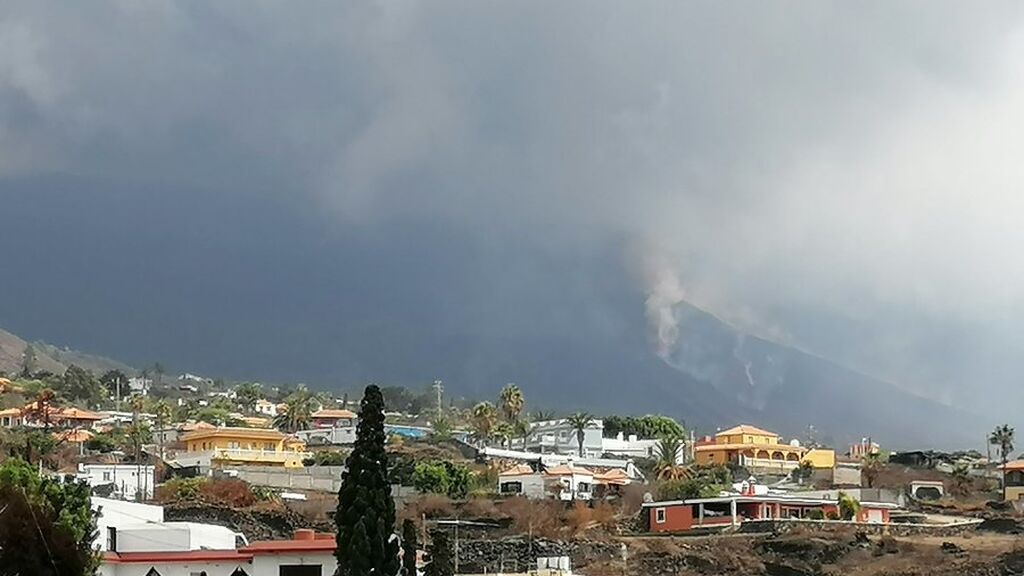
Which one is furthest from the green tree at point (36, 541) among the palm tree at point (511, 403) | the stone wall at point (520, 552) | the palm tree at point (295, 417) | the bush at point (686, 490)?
the palm tree at point (295, 417)

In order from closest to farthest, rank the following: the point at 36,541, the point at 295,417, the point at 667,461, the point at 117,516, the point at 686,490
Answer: the point at 36,541, the point at 117,516, the point at 686,490, the point at 667,461, the point at 295,417

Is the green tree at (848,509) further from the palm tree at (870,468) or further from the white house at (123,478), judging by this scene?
the white house at (123,478)

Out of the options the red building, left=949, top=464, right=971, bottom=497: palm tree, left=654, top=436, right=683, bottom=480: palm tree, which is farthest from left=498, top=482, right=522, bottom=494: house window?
left=949, top=464, right=971, bottom=497: palm tree

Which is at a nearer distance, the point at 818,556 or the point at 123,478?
the point at 818,556

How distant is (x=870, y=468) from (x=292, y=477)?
3823 centimetres

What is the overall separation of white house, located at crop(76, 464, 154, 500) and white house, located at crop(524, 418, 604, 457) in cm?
4308

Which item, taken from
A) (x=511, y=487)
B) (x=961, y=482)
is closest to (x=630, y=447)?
(x=961, y=482)

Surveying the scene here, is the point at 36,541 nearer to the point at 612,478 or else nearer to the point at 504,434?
the point at 612,478

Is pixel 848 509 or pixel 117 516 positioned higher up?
pixel 117 516

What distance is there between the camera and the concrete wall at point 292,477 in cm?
8782

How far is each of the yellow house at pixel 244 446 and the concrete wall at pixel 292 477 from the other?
365cm

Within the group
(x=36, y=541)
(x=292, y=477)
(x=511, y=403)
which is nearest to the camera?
(x=36, y=541)

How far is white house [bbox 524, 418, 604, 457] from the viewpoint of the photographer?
118 meters

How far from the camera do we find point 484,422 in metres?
119
